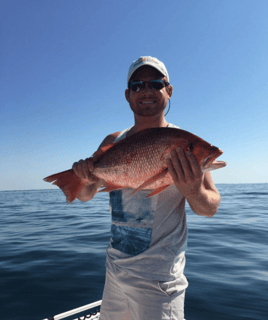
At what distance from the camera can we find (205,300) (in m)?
4.25

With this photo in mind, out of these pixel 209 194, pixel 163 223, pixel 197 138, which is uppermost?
pixel 197 138

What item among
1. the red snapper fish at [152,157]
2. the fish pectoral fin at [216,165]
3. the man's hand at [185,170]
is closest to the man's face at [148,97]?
the red snapper fish at [152,157]

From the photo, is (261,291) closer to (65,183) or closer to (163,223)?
(163,223)

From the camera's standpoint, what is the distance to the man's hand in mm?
1875

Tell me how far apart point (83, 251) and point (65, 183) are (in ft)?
16.1

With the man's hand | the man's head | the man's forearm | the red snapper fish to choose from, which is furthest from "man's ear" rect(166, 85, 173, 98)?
the man's forearm

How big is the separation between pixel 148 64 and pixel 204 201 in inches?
60.5

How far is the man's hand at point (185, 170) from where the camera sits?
73.8 inches

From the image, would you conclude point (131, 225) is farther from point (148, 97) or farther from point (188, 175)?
point (148, 97)

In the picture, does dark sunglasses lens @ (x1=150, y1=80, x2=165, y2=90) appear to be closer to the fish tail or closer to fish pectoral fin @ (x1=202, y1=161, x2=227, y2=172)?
fish pectoral fin @ (x1=202, y1=161, x2=227, y2=172)

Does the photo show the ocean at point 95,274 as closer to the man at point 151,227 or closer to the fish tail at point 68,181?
the man at point 151,227

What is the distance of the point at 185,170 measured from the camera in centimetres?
188

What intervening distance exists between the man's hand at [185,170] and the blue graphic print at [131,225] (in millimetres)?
419

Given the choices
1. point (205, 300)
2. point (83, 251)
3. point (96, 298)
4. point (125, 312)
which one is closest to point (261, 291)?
point (205, 300)
